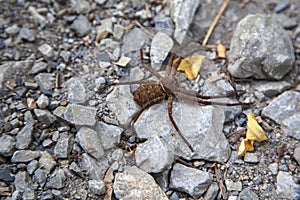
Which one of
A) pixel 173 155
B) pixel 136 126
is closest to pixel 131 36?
pixel 136 126

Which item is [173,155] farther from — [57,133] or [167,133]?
[57,133]

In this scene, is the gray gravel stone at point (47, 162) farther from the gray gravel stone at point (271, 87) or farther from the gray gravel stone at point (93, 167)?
the gray gravel stone at point (271, 87)

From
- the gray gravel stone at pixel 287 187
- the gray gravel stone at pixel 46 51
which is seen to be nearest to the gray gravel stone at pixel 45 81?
the gray gravel stone at pixel 46 51

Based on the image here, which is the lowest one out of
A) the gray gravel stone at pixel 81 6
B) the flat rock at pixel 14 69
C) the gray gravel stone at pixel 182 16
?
→ the flat rock at pixel 14 69

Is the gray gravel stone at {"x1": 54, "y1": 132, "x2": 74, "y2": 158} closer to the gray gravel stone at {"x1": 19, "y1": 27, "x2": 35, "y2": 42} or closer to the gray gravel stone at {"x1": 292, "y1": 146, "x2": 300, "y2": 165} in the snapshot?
the gray gravel stone at {"x1": 19, "y1": 27, "x2": 35, "y2": 42}

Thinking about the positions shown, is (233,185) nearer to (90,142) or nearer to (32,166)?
(90,142)

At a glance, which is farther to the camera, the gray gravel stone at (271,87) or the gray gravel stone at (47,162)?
the gray gravel stone at (271,87)
